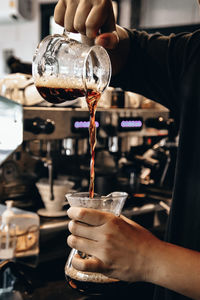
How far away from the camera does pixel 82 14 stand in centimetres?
92

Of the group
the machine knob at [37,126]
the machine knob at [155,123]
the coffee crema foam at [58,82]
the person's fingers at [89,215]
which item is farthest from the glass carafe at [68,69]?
the machine knob at [155,123]

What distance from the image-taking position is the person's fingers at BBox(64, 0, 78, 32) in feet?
3.12

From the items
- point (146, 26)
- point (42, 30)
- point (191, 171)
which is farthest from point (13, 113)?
point (42, 30)

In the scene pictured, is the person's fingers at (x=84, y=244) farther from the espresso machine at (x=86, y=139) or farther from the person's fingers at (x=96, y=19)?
the espresso machine at (x=86, y=139)

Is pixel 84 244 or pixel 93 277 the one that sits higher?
pixel 84 244

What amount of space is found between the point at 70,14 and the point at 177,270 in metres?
0.67

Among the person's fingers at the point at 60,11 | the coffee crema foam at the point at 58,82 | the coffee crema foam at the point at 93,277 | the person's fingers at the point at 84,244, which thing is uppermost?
the person's fingers at the point at 60,11

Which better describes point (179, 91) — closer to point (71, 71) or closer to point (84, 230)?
point (71, 71)

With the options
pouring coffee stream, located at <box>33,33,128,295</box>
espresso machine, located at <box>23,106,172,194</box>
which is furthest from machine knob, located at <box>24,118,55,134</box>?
pouring coffee stream, located at <box>33,33,128,295</box>

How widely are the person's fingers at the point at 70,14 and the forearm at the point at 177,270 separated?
0.60m

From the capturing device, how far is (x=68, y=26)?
97 cm

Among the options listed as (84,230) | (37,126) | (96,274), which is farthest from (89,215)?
(37,126)

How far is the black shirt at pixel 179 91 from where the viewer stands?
38.8 inches

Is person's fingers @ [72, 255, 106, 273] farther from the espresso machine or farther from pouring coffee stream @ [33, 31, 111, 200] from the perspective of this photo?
the espresso machine
